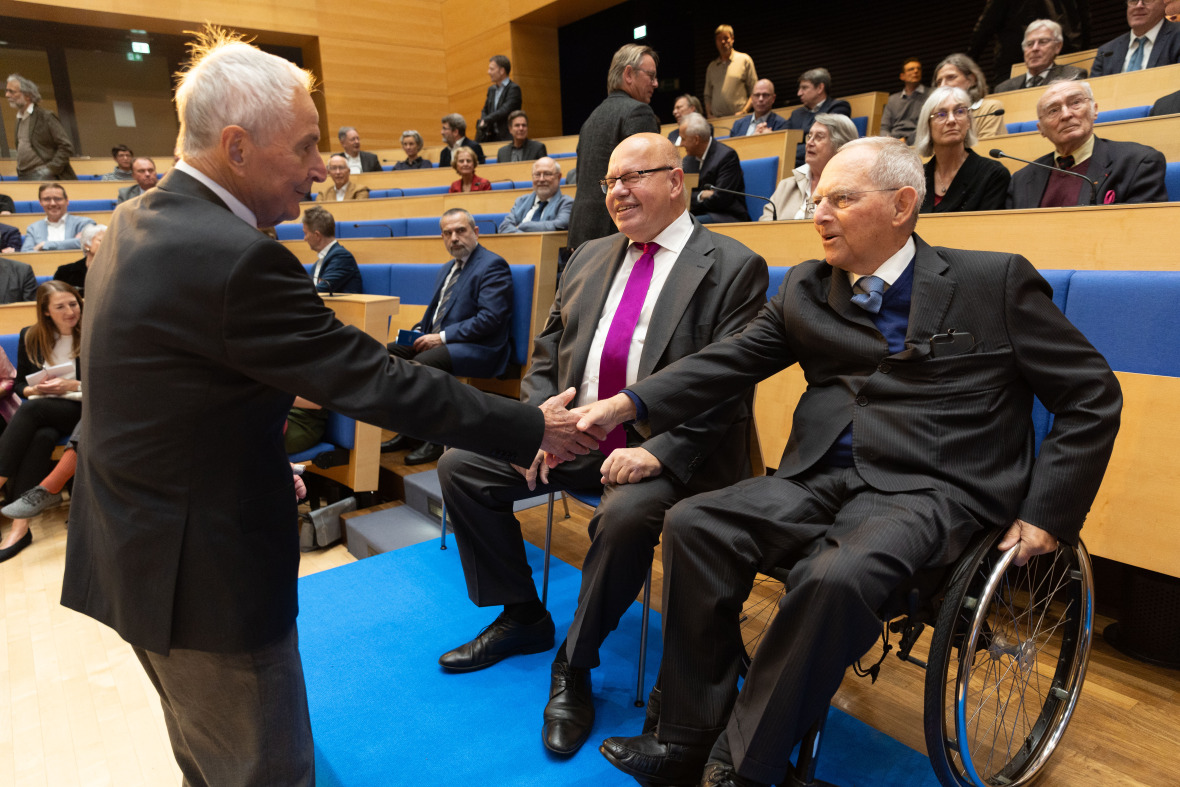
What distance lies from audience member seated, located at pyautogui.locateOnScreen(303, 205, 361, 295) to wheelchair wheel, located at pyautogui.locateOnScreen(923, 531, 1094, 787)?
302 cm

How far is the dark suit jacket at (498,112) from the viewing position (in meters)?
6.80

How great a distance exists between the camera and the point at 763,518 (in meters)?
1.20

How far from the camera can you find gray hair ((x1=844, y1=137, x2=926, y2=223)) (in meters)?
1.23

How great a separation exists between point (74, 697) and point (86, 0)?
27.2ft

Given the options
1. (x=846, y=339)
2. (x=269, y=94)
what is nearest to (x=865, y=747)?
(x=846, y=339)

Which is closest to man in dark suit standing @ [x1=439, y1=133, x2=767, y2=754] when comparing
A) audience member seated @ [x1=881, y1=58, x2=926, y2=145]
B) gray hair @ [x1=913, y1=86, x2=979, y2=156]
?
gray hair @ [x1=913, y1=86, x2=979, y2=156]

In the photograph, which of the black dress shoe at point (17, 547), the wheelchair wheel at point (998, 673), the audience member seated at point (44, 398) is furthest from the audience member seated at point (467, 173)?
the wheelchair wheel at point (998, 673)

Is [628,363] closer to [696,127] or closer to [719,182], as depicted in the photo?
[719,182]

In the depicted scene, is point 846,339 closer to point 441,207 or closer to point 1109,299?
point 1109,299

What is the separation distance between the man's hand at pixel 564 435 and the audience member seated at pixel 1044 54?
345 cm

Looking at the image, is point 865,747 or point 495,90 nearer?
point 865,747

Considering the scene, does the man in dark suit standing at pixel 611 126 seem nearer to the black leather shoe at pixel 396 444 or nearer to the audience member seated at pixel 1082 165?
the black leather shoe at pixel 396 444

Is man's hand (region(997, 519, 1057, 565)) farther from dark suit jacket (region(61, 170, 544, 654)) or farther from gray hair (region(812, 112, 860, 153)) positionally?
gray hair (region(812, 112, 860, 153))

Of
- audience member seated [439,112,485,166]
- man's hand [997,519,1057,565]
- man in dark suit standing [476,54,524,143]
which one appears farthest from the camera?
man in dark suit standing [476,54,524,143]
